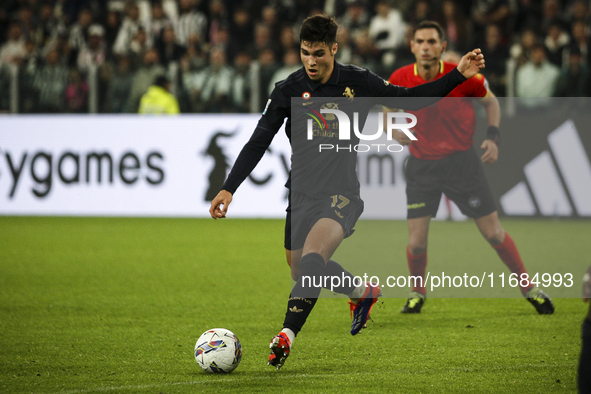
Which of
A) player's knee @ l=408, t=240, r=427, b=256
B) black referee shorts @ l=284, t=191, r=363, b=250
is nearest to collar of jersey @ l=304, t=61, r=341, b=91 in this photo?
black referee shorts @ l=284, t=191, r=363, b=250

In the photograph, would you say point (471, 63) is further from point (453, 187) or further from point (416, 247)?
point (416, 247)

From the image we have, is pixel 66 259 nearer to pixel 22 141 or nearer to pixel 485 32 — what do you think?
pixel 22 141

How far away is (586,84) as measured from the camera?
38.0ft

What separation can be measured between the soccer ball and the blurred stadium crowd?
26.3 feet

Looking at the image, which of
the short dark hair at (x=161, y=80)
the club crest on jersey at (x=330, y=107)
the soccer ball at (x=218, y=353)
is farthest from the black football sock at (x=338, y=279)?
the short dark hair at (x=161, y=80)

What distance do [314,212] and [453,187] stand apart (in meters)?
1.78

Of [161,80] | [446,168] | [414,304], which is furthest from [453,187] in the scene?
[161,80]

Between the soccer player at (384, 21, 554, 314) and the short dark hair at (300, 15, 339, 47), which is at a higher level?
the short dark hair at (300, 15, 339, 47)

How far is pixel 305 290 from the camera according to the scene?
4.41 metres

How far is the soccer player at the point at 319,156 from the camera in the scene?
455 cm

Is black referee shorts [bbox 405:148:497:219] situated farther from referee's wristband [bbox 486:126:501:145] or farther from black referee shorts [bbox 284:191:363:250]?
black referee shorts [bbox 284:191:363:250]

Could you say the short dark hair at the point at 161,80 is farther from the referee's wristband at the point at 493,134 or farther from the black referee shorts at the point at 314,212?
the black referee shorts at the point at 314,212

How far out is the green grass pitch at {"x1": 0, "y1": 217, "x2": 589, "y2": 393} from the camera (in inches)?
165

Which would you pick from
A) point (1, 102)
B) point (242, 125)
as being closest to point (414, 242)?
point (242, 125)
